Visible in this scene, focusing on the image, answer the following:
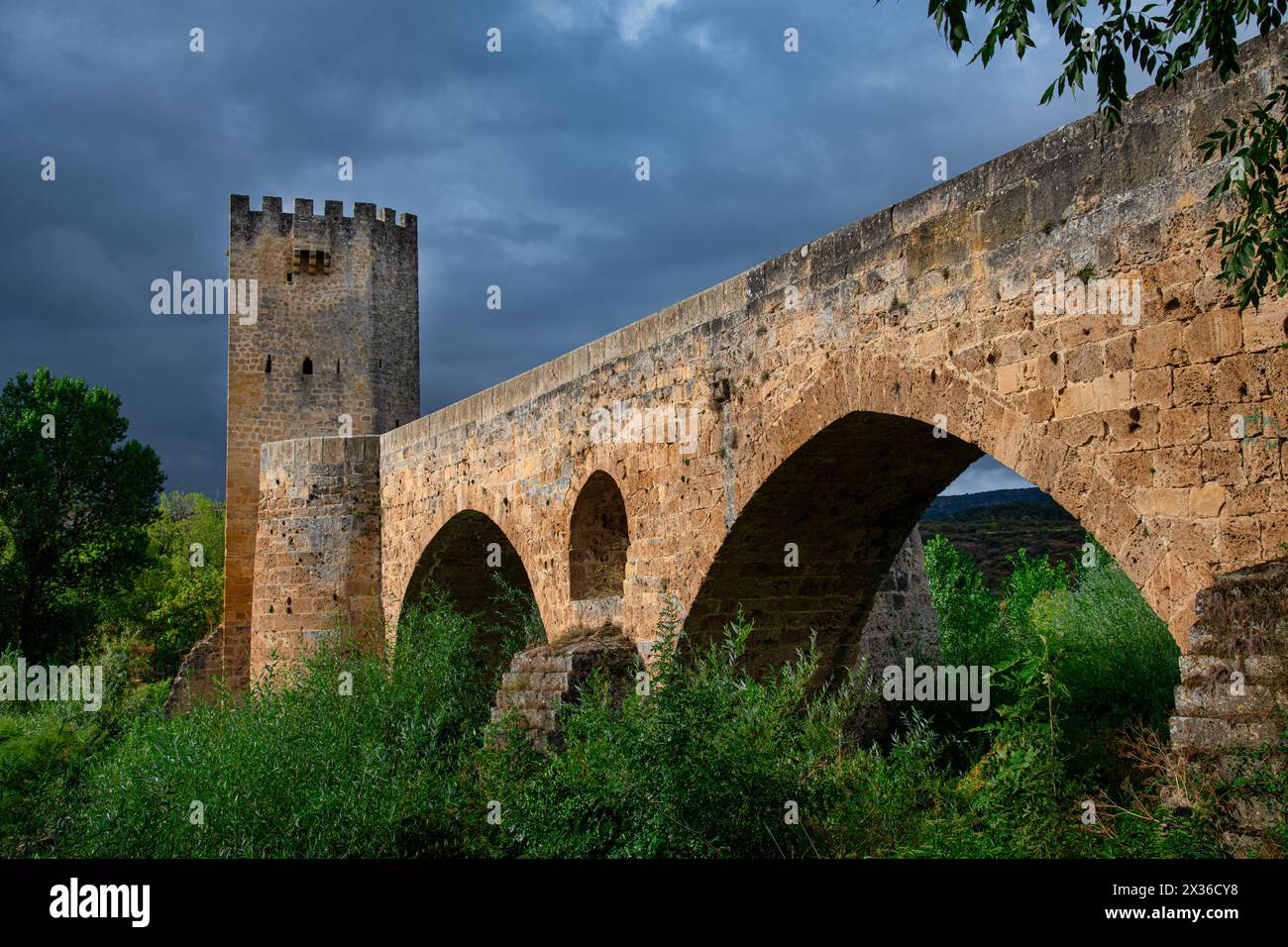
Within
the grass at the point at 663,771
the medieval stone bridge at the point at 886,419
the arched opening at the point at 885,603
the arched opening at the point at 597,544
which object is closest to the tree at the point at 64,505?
the medieval stone bridge at the point at 886,419

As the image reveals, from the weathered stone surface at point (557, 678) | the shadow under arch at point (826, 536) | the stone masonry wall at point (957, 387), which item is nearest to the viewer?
the stone masonry wall at point (957, 387)

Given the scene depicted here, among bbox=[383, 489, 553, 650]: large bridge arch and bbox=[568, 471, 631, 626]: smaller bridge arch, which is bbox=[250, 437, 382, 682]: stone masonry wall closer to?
bbox=[383, 489, 553, 650]: large bridge arch

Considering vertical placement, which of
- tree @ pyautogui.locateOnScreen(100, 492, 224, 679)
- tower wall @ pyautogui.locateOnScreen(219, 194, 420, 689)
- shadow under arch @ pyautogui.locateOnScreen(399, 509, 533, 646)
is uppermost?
tower wall @ pyautogui.locateOnScreen(219, 194, 420, 689)

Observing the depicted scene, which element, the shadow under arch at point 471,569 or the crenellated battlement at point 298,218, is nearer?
the shadow under arch at point 471,569

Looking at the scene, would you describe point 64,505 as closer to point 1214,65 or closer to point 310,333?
point 310,333

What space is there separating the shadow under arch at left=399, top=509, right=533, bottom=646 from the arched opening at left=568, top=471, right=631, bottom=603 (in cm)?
271

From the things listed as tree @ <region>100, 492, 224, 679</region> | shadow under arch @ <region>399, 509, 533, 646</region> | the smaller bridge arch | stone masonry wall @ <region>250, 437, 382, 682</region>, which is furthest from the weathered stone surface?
tree @ <region>100, 492, 224, 679</region>

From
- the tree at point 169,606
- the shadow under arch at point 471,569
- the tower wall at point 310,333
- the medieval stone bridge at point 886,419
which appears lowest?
the tree at point 169,606

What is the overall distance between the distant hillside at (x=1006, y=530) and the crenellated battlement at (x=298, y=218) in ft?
43.6

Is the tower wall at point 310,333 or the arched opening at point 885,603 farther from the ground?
the tower wall at point 310,333

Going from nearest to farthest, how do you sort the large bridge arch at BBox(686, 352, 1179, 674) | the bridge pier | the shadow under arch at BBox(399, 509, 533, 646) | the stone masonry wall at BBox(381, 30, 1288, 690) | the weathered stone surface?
the bridge pier
the stone masonry wall at BBox(381, 30, 1288, 690)
the large bridge arch at BBox(686, 352, 1179, 674)
the weathered stone surface
the shadow under arch at BBox(399, 509, 533, 646)

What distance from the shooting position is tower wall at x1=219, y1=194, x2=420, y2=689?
872 inches

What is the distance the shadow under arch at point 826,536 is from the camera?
7566mm

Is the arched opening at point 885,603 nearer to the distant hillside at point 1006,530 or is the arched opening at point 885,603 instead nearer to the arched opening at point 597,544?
the arched opening at point 597,544
